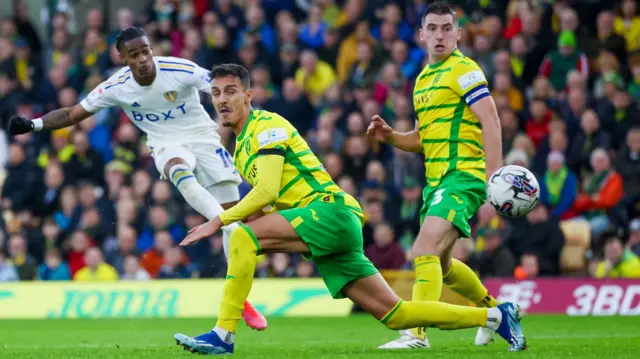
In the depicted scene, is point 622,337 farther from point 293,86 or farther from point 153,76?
point 293,86

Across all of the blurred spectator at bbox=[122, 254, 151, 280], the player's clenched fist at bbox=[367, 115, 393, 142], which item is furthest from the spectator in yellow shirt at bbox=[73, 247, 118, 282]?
the player's clenched fist at bbox=[367, 115, 393, 142]

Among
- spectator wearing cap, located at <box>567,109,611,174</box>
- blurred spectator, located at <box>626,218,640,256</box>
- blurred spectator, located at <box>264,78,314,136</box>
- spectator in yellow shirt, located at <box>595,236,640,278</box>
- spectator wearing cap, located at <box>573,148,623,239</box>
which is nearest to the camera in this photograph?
spectator in yellow shirt, located at <box>595,236,640,278</box>

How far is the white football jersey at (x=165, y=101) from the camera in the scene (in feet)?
38.5

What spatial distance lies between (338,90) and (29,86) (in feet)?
19.8

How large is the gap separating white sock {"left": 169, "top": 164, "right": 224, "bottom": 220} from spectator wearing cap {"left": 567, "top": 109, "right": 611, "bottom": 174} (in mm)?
6937

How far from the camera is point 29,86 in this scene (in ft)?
70.6

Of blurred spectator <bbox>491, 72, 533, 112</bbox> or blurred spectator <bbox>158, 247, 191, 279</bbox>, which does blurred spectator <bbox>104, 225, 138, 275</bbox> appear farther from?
blurred spectator <bbox>491, 72, 533, 112</bbox>

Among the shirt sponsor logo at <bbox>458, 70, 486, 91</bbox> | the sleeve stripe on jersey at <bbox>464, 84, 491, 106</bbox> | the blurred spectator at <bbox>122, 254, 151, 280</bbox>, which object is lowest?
the blurred spectator at <bbox>122, 254, 151, 280</bbox>

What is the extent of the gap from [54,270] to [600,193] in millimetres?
7983

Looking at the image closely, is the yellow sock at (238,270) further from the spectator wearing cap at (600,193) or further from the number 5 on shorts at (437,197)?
the spectator wearing cap at (600,193)

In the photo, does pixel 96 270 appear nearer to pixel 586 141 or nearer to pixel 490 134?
pixel 586 141

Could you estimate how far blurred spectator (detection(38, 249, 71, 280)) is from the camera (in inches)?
713

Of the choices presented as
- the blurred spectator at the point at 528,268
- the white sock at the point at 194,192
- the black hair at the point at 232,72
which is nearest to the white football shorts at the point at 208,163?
the white sock at the point at 194,192

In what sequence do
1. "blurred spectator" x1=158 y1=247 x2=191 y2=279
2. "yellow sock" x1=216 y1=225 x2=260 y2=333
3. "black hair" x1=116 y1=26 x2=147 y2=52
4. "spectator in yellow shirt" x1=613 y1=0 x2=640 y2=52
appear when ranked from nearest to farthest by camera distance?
"yellow sock" x1=216 y1=225 x2=260 y2=333
"black hair" x1=116 y1=26 x2=147 y2=52
"blurred spectator" x1=158 y1=247 x2=191 y2=279
"spectator in yellow shirt" x1=613 y1=0 x2=640 y2=52
